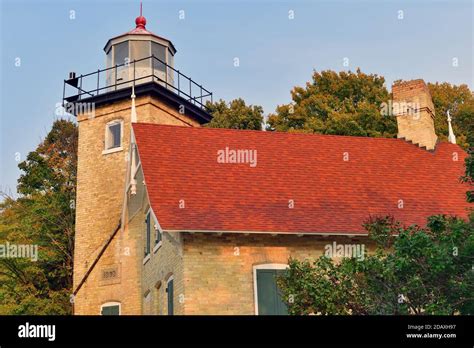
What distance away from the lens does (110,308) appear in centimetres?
2905

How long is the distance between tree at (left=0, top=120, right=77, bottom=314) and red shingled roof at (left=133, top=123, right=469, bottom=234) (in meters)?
16.0

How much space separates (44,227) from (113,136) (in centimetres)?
1066

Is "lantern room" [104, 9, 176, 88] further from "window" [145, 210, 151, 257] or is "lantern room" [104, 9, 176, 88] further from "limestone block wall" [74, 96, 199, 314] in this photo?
"window" [145, 210, 151, 257]

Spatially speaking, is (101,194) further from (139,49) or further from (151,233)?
(151,233)

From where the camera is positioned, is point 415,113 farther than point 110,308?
No

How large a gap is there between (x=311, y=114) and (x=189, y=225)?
956 inches

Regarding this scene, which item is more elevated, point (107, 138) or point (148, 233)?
point (107, 138)

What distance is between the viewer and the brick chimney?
1096 inches

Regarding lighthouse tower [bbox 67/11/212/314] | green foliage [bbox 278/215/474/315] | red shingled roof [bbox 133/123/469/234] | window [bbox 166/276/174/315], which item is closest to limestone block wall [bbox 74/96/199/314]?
lighthouse tower [bbox 67/11/212/314]

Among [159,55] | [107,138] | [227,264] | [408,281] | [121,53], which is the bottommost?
[408,281]

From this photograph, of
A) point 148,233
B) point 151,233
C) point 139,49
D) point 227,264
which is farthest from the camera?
point 139,49

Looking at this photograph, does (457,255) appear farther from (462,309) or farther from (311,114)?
(311,114)

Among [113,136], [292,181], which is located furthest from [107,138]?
[292,181]
